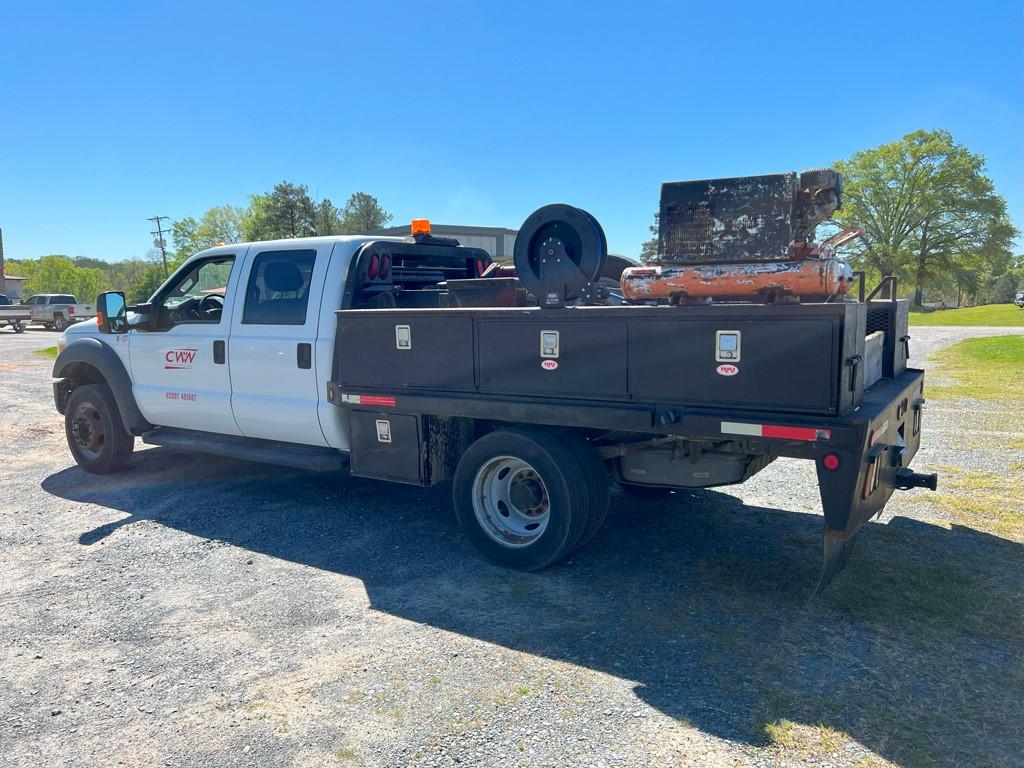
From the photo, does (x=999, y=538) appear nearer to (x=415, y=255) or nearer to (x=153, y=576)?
(x=415, y=255)

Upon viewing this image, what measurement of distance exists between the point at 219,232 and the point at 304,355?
277 ft

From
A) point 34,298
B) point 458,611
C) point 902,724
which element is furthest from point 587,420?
point 34,298

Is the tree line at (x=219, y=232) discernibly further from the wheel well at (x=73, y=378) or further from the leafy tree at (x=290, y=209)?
the wheel well at (x=73, y=378)

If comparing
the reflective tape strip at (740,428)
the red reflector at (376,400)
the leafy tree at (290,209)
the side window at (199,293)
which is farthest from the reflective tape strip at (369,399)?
the leafy tree at (290,209)

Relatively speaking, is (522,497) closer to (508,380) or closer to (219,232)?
(508,380)

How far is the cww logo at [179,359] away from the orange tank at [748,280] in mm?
4086

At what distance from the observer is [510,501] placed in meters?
4.86

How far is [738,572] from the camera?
15.4 feet

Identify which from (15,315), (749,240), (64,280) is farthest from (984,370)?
(64,280)

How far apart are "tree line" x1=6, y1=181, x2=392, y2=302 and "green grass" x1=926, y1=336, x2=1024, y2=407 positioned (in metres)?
21.6

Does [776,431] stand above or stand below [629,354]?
below

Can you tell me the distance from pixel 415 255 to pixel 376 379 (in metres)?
1.41

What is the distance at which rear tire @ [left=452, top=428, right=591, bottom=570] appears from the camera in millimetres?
A: 4438

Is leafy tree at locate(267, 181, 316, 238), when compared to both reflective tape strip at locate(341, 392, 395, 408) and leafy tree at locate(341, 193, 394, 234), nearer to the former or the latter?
leafy tree at locate(341, 193, 394, 234)
